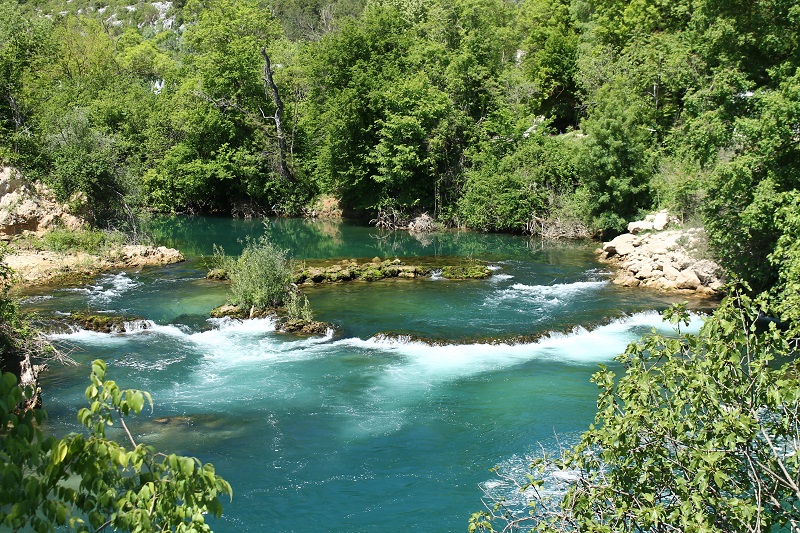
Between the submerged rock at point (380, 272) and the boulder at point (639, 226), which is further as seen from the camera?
the boulder at point (639, 226)

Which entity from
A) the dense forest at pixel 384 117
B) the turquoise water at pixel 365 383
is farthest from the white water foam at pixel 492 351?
the dense forest at pixel 384 117

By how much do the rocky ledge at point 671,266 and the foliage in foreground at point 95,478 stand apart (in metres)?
21.3

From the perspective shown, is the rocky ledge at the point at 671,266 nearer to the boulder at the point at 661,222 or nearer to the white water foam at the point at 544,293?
the boulder at the point at 661,222

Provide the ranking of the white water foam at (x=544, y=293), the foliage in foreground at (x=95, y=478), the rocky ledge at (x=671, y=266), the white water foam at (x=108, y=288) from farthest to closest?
the rocky ledge at (x=671, y=266)
the white water foam at (x=108, y=288)
the white water foam at (x=544, y=293)
the foliage in foreground at (x=95, y=478)

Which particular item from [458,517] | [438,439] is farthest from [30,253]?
[458,517]

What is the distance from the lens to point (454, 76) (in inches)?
1614

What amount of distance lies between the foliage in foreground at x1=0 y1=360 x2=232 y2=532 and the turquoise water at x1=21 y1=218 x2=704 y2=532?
6.92 meters

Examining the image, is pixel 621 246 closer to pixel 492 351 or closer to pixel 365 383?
pixel 492 351

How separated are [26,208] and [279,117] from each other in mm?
19772

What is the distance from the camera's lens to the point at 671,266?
2597 cm

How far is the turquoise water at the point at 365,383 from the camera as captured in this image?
40.1 ft

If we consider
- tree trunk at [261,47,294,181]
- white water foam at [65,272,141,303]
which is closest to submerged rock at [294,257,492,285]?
white water foam at [65,272,141,303]

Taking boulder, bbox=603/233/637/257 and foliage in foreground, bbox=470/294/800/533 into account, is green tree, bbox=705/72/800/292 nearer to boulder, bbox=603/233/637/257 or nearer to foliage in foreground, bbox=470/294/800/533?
boulder, bbox=603/233/637/257

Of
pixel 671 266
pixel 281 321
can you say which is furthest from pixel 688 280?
pixel 281 321
